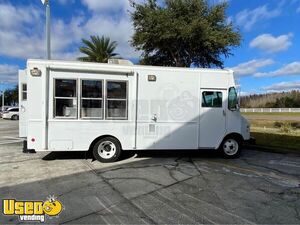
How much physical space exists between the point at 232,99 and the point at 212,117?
0.90 m

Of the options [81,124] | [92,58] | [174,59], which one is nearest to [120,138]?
[81,124]

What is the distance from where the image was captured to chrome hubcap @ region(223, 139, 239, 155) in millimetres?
9027

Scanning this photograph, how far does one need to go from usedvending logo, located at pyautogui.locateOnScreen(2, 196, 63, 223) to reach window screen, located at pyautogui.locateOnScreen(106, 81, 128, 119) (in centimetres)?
348

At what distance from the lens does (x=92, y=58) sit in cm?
2639

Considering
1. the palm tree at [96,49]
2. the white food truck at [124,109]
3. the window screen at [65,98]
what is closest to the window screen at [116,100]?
the white food truck at [124,109]

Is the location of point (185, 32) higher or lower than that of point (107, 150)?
higher

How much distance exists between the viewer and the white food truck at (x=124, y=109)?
7641 mm

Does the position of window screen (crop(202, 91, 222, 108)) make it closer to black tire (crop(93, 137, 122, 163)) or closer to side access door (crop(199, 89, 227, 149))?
side access door (crop(199, 89, 227, 149))

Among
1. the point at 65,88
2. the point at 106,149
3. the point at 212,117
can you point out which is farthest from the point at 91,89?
the point at 212,117

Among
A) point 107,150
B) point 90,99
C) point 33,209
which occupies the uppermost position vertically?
point 90,99

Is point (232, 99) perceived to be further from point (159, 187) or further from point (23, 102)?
point (23, 102)

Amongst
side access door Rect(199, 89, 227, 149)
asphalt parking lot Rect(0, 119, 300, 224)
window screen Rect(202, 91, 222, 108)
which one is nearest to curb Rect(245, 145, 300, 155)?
asphalt parking lot Rect(0, 119, 300, 224)

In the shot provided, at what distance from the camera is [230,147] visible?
908 centimetres

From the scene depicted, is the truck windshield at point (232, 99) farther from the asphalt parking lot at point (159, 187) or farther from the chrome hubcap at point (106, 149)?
the chrome hubcap at point (106, 149)
